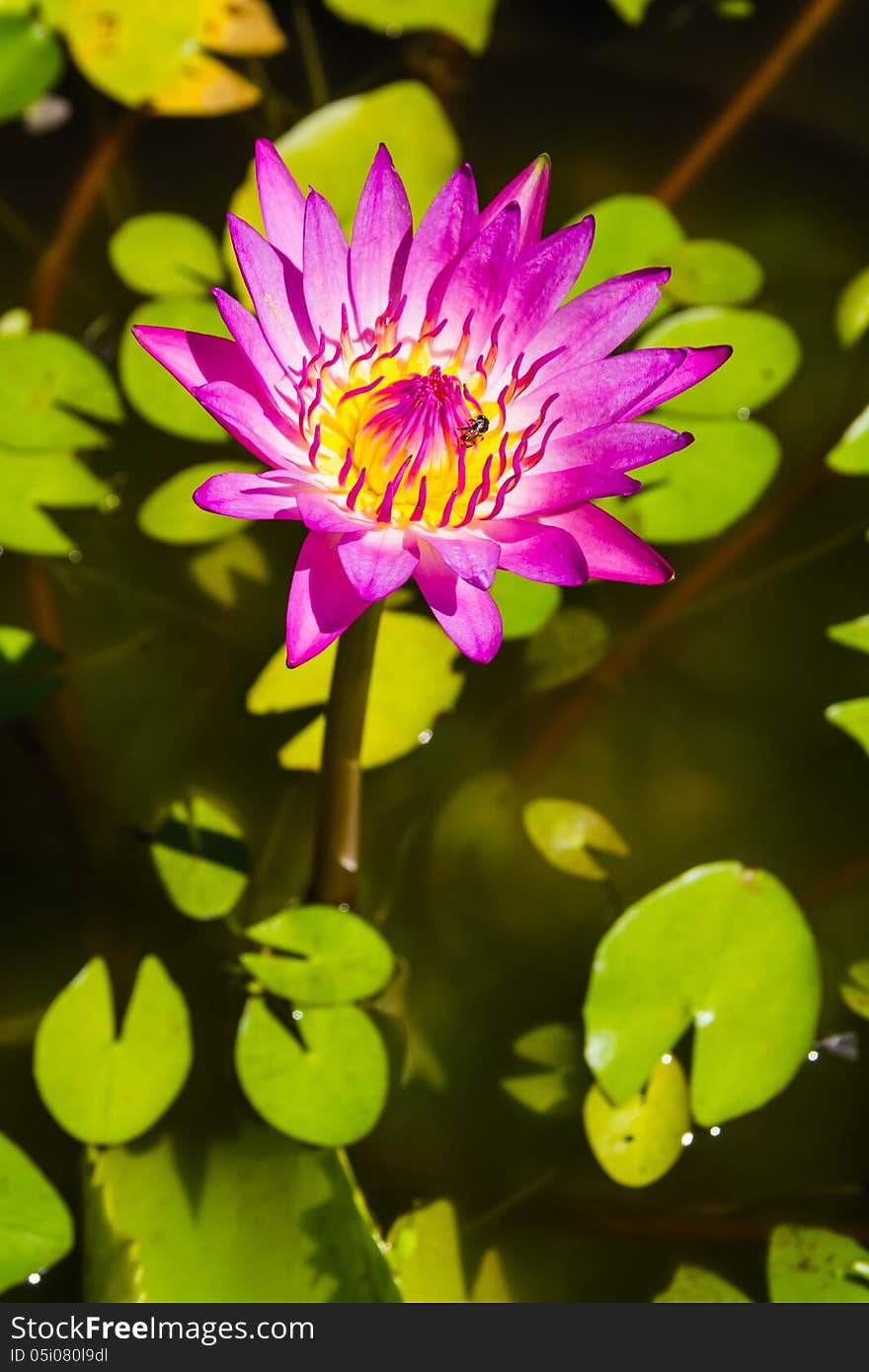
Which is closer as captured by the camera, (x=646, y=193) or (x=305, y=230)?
(x=305, y=230)

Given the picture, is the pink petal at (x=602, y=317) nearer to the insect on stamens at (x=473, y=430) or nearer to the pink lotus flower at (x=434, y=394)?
the pink lotus flower at (x=434, y=394)

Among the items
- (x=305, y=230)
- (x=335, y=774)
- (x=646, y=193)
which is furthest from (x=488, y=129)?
(x=335, y=774)

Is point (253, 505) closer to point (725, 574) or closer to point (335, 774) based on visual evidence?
point (335, 774)

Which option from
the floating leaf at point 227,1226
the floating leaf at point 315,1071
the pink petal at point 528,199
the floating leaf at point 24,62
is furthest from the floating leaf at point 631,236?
the floating leaf at point 227,1226

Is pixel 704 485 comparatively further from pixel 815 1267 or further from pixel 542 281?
pixel 815 1267

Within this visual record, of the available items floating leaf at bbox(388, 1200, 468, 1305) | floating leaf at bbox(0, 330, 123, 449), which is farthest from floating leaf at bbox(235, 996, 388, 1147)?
floating leaf at bbox(0, 330, 123, 449)

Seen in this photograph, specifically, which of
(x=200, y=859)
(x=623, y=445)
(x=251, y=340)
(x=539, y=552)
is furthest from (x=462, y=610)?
(x=200, y=859)
